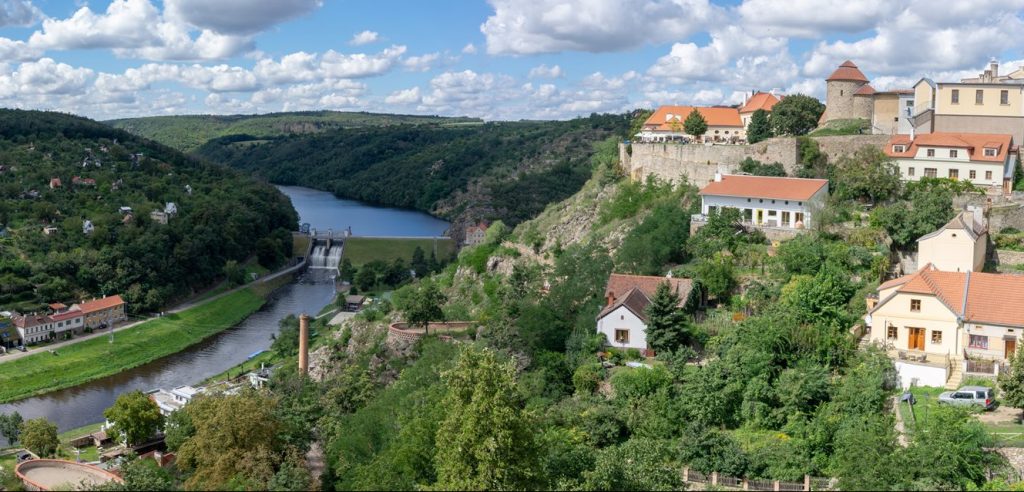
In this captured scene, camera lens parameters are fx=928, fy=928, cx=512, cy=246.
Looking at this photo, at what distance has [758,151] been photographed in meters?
39.2

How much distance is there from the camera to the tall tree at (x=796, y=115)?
135ft

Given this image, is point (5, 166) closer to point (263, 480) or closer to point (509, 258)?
point (509, 258)

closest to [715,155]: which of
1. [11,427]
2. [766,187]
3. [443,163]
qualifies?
[766,187]

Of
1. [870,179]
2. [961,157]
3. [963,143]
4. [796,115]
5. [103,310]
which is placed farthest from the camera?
[103,310]

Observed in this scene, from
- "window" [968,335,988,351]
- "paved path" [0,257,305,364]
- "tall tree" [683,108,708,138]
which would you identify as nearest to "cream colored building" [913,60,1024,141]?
"tall tree" [683,108,708,138]

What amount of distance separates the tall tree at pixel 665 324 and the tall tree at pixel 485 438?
9930mm

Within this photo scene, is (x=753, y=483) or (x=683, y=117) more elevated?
(x=683, y=117)

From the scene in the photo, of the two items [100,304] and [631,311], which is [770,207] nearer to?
[631,311]

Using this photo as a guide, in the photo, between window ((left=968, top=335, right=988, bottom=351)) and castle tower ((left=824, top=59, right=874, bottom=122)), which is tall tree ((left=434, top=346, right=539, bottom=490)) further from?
castle tower ((left=824, top=59, right=874, bottom=122))

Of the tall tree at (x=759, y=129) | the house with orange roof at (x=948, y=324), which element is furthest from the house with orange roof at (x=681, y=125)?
the house with orange roof at (x=948, y=324)

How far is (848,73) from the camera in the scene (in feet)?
131

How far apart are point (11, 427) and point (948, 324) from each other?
111ft

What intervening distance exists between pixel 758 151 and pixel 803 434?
20099mm

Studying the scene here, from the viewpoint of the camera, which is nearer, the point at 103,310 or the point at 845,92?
the point at 845,92
